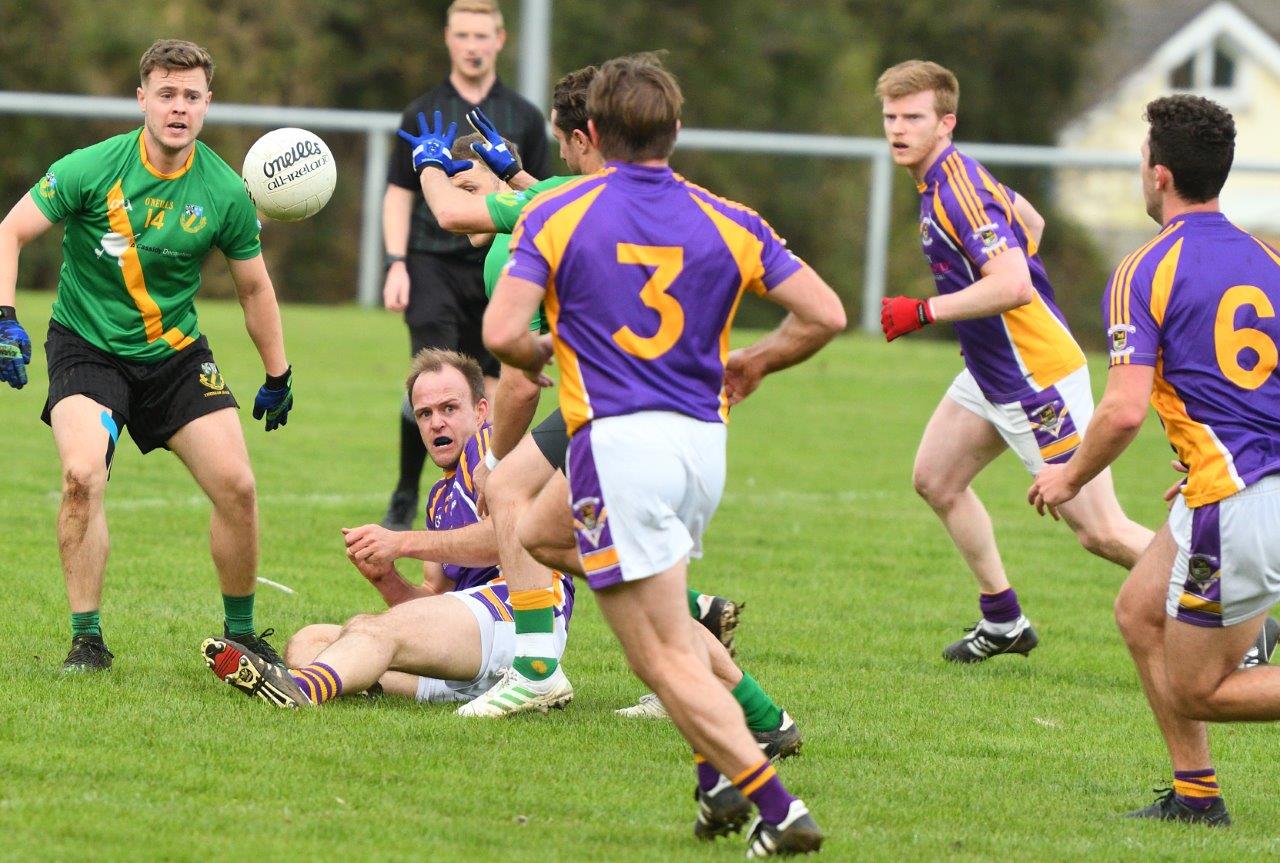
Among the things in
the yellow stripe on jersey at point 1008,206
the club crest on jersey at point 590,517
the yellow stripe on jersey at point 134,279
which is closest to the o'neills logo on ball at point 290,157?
the yellow stripe on jersey at point 134,279

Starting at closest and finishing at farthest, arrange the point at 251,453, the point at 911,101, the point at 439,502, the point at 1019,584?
1. the point at 439,502
2. the point at 911,101
3. the point at 1019,584
4. the point at 251,453

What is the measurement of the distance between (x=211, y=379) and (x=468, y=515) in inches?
43.0

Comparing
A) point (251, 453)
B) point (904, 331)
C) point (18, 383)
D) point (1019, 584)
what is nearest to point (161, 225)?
point (18, 383)

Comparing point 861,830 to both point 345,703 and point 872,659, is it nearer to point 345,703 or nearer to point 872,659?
point 345,703

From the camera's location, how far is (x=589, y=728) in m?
6.48

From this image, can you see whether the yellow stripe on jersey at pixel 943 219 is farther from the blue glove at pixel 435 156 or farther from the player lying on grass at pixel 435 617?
the blue glove at pixel 435 156

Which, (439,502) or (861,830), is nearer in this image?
(861,830)

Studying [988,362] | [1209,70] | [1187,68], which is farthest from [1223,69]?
[988,362]

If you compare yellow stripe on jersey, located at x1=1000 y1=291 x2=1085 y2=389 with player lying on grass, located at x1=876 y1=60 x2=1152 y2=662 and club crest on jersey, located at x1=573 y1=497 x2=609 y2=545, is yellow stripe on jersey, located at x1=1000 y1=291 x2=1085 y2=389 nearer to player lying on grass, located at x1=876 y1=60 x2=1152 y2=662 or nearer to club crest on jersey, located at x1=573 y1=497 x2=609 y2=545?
player lying on grass, located at x1=876 y1=60 x2=1152 y2=662

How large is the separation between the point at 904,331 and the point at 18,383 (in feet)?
10.4

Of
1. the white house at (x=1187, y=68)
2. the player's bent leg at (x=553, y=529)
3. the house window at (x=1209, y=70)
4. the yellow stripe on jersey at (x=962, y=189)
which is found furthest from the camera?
the house window at (x=1209, y=70)

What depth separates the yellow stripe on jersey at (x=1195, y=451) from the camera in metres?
5.38

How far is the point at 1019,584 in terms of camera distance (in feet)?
33.5

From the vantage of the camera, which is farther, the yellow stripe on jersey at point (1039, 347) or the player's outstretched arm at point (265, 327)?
the yellow stripe on jersey at point (1039, 347)
